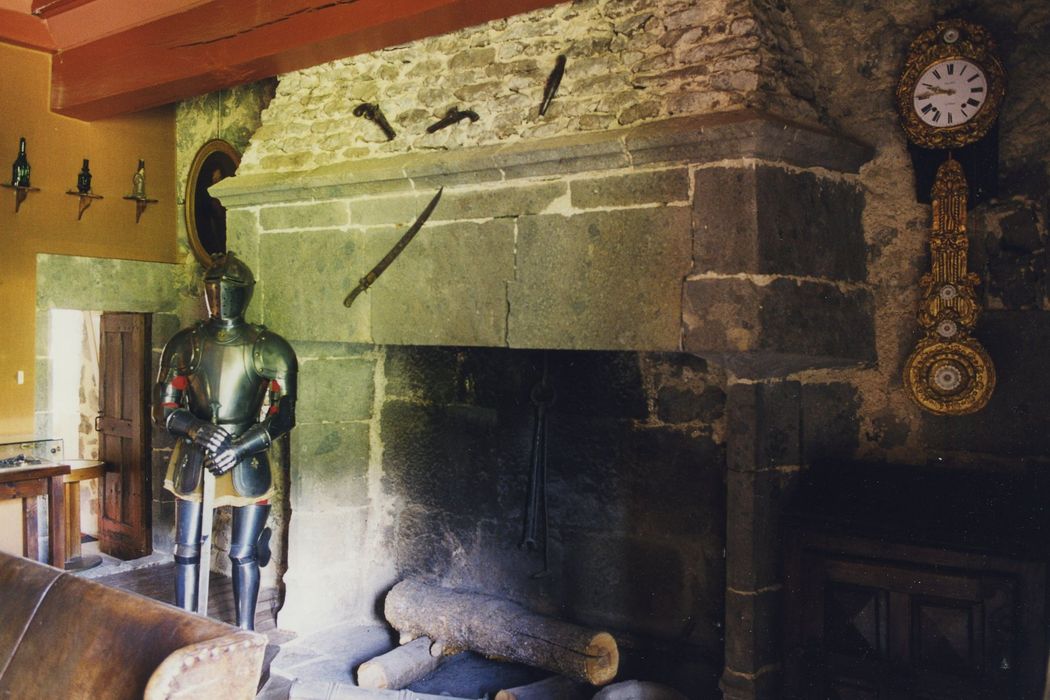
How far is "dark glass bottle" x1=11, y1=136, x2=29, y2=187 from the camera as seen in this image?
18.0 ft

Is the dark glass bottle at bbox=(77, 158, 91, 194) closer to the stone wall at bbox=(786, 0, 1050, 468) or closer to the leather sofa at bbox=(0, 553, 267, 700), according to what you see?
the leather sofa at bbox=(0, 553, 267, 700)

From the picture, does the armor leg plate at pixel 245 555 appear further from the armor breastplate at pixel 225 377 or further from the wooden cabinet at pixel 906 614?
the wooden cabinet at pixel 906 614

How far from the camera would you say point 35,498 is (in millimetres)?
5426

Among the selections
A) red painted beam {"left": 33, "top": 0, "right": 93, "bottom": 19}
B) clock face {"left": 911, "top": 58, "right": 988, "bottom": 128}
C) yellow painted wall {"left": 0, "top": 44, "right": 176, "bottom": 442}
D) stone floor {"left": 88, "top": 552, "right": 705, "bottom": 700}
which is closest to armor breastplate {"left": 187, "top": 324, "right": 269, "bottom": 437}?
stone floor {"left": 88, "top": 552, "right": 705, "bottom": 700}

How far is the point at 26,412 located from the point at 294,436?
2.08 metres

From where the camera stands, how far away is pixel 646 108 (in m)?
3.42

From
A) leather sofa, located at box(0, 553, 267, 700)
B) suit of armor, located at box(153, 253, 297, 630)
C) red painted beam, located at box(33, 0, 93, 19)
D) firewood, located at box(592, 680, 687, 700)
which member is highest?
red painted beam, located at box(33, 0, 93, 19)

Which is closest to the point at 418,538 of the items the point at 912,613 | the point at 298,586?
the point at 298,586

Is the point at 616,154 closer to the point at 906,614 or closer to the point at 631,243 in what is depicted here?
the point at 631,243

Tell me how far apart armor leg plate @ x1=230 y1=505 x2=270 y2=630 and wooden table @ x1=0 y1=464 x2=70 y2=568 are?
1.49 m

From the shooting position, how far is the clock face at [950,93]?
324cm

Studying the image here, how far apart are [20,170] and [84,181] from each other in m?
0.40

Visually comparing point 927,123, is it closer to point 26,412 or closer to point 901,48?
point 901,48

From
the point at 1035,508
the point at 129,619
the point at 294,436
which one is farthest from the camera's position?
the point at 294,436
